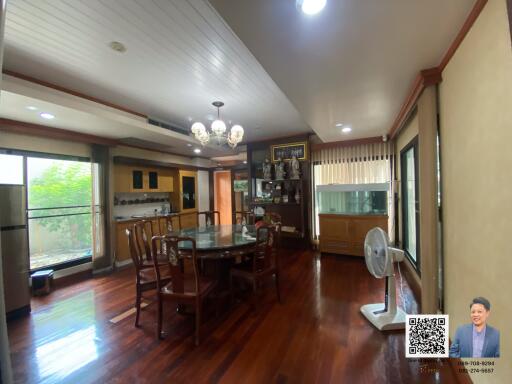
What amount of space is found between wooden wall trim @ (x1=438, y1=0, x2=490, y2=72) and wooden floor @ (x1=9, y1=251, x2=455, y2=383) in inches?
94.9

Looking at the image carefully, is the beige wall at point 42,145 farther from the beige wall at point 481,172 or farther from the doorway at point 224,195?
the beige wall at point 481,172

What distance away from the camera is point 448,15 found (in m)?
1.45

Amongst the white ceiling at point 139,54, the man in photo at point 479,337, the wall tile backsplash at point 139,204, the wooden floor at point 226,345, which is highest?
the white ceiling at point 139,54

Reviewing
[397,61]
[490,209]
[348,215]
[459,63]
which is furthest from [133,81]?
[348,215]

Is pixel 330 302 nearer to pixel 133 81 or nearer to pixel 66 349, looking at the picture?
pixel 66 349

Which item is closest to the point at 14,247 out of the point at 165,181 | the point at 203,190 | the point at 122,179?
the point at 122,179

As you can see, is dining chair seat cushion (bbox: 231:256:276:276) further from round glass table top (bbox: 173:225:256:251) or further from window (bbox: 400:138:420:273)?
window (bbox: 400:138:420:273)

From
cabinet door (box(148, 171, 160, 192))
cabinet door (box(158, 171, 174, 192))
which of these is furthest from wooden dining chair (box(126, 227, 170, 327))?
cabinet door (box(158, 171, 174, 192))

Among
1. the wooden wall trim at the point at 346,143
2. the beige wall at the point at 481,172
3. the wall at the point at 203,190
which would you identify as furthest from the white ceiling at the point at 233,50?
the wall at the point at 203,190

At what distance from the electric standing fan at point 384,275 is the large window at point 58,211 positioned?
4509 mm

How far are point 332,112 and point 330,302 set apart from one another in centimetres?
239

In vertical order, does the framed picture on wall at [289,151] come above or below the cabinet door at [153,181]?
above

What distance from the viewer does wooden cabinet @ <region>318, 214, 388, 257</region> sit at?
168 inches

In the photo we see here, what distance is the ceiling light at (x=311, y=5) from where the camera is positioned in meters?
1.28
